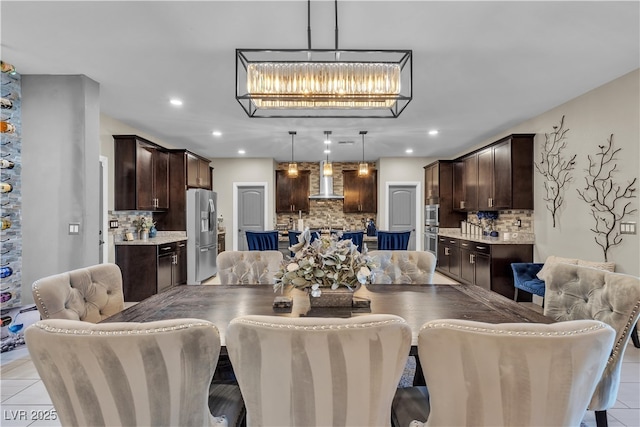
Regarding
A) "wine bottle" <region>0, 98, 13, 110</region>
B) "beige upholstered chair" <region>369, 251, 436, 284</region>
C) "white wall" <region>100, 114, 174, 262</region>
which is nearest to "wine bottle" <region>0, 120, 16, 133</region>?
"wine bottle" <region>0, 98, 13, 110</region>

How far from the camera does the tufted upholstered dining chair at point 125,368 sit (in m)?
0.90

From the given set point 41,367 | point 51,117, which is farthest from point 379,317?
point 51,117

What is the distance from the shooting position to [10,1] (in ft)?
6.96

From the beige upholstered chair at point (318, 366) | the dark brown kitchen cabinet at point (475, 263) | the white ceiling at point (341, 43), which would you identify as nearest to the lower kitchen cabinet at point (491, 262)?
the dark brown kitchen cabinet at point (475, 263)

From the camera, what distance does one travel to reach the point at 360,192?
8109 mm

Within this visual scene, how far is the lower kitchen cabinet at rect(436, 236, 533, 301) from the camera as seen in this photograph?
4.57 meters

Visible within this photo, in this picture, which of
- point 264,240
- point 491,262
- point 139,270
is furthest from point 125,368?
point 491,262

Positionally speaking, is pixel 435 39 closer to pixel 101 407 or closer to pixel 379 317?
pixel 379 317

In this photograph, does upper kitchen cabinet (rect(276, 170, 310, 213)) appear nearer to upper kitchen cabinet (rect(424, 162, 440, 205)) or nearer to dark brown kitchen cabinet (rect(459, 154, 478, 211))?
upper kitchen cabinet (rect(424, 162, 440, 205))

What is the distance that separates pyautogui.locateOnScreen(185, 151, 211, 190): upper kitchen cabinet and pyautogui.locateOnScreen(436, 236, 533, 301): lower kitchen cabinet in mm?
4863

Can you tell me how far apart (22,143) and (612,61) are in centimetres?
560

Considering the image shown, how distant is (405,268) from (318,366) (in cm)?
180

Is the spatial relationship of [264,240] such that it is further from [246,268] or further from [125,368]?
[125,368]

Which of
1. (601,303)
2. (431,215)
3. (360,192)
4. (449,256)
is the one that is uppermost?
(360,192)
